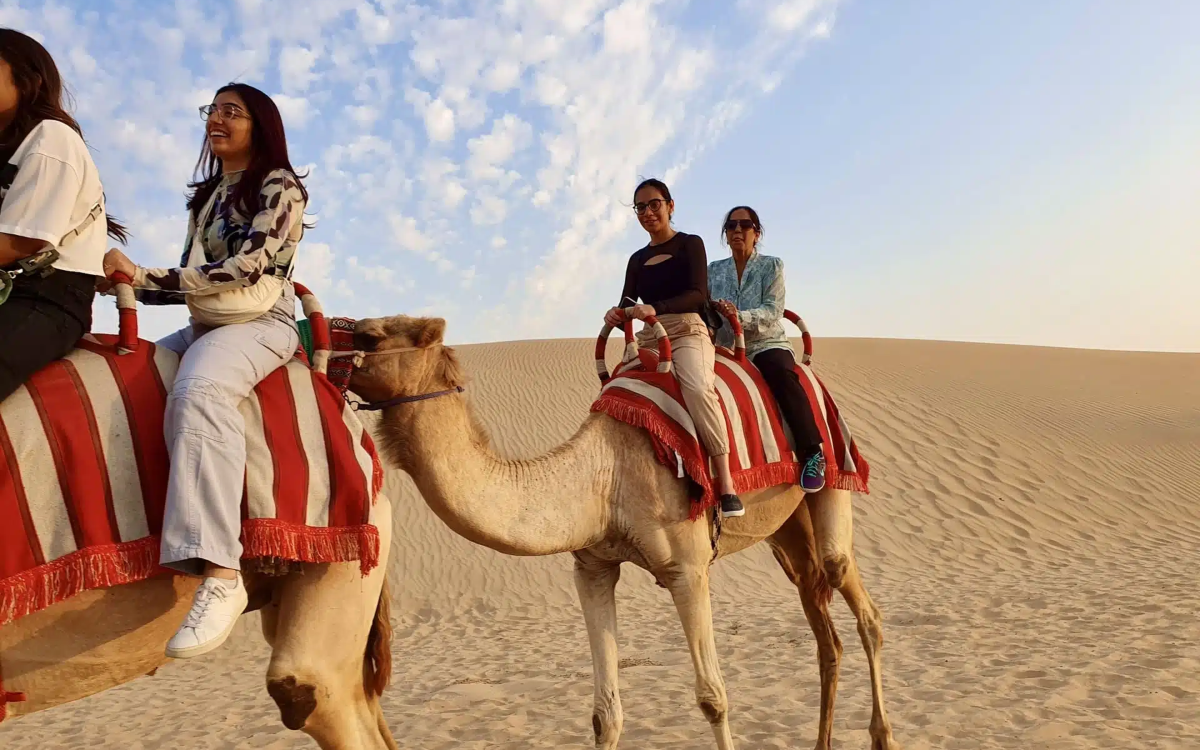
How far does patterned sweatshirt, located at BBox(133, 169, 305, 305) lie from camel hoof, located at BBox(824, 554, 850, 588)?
3.61 meters

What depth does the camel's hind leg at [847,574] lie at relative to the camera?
4734 millimetres

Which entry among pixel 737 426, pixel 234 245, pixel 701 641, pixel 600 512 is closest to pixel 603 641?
pixel 701 641

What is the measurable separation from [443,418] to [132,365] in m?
1.05

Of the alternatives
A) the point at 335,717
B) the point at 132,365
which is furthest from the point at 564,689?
the point at 132,365

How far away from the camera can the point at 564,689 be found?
268 inches

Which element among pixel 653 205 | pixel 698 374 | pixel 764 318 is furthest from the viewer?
pixel 764 318

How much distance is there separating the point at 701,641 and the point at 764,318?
6.93 ft

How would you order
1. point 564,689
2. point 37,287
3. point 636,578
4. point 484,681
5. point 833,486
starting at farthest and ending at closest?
point 636,578 < point 484,681 < point 564,689 < point 833,486 < point 37,287

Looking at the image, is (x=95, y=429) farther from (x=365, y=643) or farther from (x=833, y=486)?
(x=833, y=486)

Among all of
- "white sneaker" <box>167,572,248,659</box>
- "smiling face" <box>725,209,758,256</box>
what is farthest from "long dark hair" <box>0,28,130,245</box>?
"smiling face" <box>725,209,758,256</box>

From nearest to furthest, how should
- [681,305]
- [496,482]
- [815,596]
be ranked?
[496,482] → [681,305] → [815,596]

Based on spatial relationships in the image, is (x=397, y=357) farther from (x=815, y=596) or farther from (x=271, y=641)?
(x=815, y=596)

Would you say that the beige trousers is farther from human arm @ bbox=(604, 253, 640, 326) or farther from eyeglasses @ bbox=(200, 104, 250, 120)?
eyeglasses @ bbox=(200, 104, 250, 120)

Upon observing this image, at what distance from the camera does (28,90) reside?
223 centimetres
